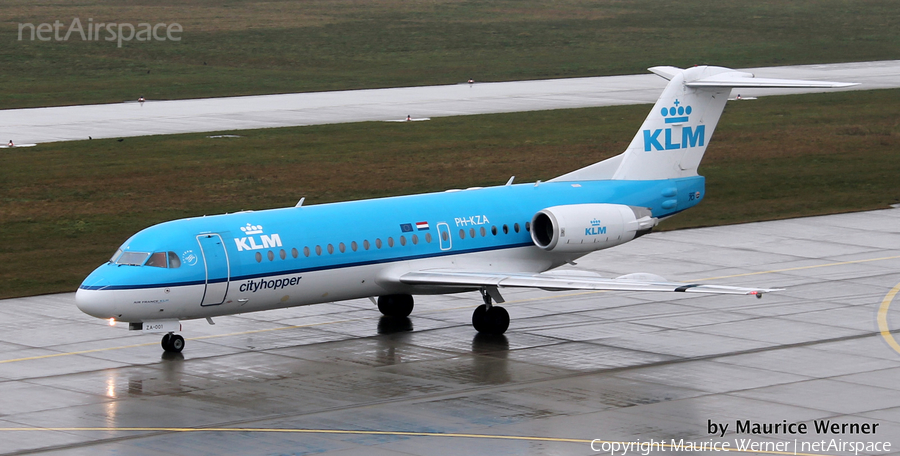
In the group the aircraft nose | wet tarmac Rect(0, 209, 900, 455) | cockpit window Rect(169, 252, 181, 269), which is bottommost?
wet tarmac Rect(0, 209, 900, 455)

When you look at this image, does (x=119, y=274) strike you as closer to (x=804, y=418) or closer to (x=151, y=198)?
(x=804, y=418)

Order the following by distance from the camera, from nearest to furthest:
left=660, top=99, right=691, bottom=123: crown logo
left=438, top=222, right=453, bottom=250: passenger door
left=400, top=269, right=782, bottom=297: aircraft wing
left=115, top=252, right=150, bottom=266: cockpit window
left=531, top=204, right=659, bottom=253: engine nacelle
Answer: left=115, top=252, right=150, bottom=266: cockpit window
left=400, top=269, right=782, bottom=297: aircraft wing
left=438, top=222, right=453, bottom=250: passenger door
left=531, top=204, right=659, bottom=253: engine nacelle
left=660, top=99, right=691, bottom=123: crown logo

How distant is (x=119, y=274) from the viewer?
2570 centimetres

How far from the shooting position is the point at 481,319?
29.1 meters

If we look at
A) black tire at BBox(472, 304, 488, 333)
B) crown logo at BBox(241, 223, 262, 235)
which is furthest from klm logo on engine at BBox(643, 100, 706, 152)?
crown logo at BBox(241, 223, 262, 235)

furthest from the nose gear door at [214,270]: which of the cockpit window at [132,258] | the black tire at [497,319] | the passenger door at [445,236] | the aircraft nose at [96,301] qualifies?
the black tire at [497,319]

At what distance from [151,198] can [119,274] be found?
19.4 meters

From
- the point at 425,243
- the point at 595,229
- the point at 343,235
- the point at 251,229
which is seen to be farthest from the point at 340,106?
the point at 251,229

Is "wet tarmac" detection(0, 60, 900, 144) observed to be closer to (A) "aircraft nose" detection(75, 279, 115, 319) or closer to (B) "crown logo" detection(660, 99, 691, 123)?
(B) "crown logo" detection(660, 99, 691, 123)

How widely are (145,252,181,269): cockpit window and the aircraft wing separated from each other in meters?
5.00

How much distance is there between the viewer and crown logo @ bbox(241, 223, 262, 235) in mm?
26966

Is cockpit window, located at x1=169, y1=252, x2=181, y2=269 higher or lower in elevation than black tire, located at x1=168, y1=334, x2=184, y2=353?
higher

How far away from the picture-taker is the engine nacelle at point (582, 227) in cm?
2972

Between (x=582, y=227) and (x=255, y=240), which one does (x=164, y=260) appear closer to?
(x=255, y=240)
